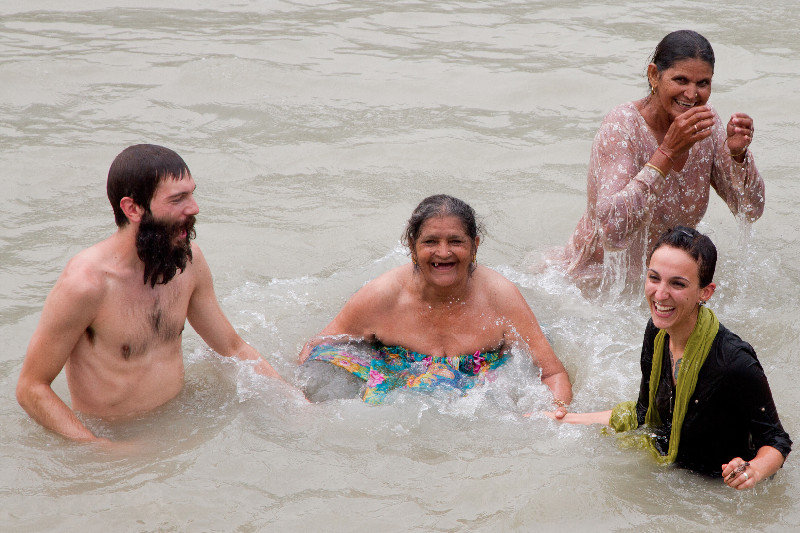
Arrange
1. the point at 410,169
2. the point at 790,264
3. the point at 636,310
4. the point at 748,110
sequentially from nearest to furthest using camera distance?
the point at 636,310 < the point at 790,264 < the point at 410,169 < the point at 748,110

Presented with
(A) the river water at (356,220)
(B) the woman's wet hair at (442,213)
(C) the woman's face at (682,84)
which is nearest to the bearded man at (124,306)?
(A) the river water at (356,220)

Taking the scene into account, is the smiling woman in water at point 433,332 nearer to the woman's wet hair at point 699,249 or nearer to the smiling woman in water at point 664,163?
the smiling woman in water at point 664,163

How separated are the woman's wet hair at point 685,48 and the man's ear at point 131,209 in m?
2.75

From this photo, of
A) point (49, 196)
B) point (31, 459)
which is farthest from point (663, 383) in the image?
point (49, 196)

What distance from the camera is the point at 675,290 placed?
3627 millimetres

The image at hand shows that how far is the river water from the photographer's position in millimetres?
4074

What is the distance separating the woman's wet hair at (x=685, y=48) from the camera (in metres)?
4.80

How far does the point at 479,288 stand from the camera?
16.0 feet

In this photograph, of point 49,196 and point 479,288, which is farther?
point 49,196

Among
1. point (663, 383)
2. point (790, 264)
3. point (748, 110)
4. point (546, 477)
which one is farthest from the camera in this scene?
point (748, 110)

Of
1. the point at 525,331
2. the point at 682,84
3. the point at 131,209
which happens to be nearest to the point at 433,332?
the point at 525,331

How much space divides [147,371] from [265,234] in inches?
103

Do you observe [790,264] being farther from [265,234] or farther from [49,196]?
[49,196]

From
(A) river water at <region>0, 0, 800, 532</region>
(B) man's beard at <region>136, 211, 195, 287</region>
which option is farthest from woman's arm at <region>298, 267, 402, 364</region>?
(B) man's beard at <region>136, 211, 195, 287</region>
